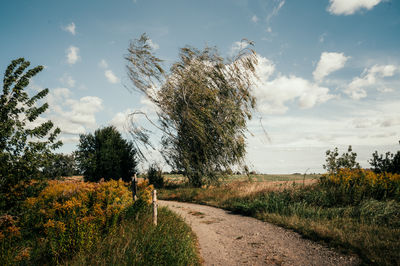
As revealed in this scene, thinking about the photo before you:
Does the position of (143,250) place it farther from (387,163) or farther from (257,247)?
(387,163)

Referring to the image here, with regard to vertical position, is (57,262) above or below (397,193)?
below

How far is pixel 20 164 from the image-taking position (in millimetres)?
5070

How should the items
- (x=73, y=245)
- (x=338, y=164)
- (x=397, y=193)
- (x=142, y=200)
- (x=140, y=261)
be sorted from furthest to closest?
1. (x=338, y=164)
2. (x=397, y=193)
3. (x=142, y=200)
4. (x=73, y=245)
5. (x=140, y=261)

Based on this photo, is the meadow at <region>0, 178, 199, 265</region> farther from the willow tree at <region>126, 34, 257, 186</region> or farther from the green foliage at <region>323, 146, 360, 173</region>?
the green foliage at <region>323, 146, 360, 173</region>

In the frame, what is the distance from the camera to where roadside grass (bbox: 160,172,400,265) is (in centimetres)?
527

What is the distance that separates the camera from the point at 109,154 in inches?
854

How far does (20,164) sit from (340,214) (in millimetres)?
10481

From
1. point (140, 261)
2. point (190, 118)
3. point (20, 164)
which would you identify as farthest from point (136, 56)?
point (140, 261)

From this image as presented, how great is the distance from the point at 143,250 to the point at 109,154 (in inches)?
752

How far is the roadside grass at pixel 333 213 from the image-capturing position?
17.3 ft

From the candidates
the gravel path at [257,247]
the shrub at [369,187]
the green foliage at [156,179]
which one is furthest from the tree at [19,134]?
the green foliage at [156,179]

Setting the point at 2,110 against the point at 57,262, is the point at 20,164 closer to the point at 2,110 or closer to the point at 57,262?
the point at 2,110

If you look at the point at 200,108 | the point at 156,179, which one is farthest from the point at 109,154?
the point at 200,108

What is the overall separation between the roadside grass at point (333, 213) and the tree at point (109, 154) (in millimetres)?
12499
